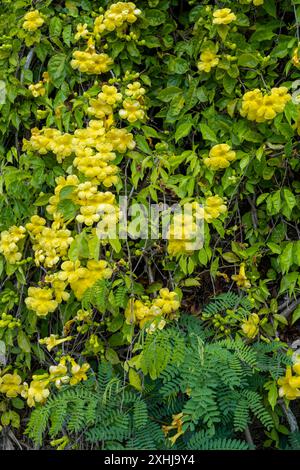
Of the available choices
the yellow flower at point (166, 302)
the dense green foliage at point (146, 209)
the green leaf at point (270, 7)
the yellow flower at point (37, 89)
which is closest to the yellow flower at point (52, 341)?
the dense green foliage at point (146, 209)

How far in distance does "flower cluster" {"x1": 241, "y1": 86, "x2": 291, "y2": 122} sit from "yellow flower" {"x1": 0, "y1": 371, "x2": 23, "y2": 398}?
1247 mm

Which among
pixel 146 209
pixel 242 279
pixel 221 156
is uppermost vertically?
pixel 221 156

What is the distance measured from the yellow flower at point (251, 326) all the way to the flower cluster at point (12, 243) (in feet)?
2.73

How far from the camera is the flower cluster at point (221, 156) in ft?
7.14

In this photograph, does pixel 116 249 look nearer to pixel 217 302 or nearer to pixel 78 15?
pixel 217 302

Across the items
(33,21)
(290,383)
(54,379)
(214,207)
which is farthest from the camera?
(33,21)

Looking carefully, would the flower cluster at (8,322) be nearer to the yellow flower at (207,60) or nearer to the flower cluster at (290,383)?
the flower cluster at (290,383)

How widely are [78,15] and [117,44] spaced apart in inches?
9.4

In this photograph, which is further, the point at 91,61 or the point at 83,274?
the point at 91,61

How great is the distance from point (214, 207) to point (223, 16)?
2.25 ft

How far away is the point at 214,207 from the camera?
2.12 m

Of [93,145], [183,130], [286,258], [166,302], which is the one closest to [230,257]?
[286,258]

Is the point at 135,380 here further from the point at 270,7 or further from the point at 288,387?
the point at 270,7

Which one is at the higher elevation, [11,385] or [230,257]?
[230,257]
